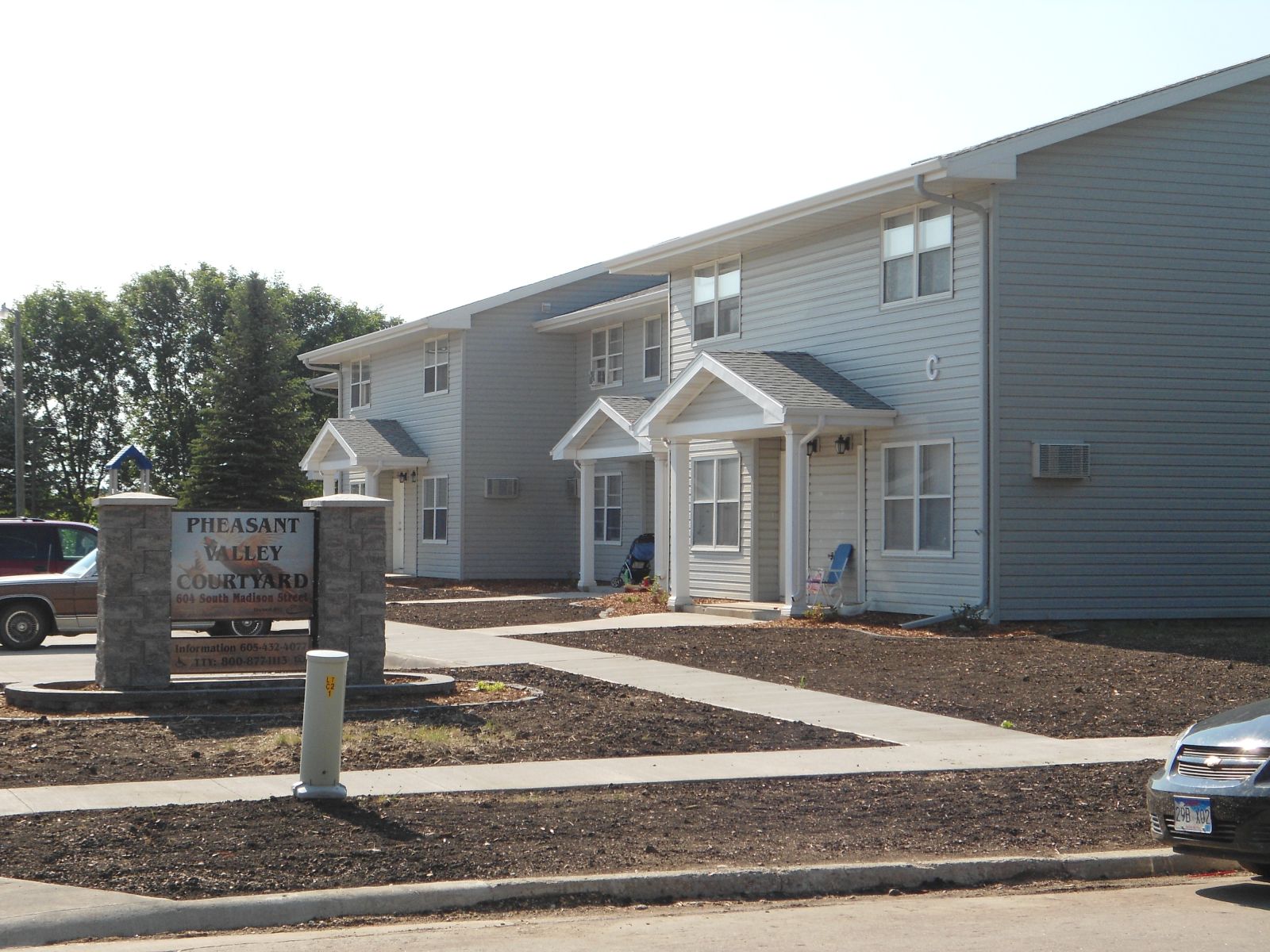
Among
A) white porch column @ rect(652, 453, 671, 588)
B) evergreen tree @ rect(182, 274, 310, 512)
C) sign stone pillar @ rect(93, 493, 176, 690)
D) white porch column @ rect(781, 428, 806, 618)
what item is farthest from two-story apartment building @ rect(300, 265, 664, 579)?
sign stone pillar @ rect(93, 493, 176, 690)

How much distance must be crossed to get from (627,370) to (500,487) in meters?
4.35

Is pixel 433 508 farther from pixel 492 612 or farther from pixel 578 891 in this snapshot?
pixel 578 891

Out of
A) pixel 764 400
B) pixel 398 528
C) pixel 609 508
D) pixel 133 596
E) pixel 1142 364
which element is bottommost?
pixel 133 596

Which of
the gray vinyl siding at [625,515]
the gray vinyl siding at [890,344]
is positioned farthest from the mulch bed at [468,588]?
the gray vinyl siding at [890,344]

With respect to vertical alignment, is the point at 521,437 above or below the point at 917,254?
below

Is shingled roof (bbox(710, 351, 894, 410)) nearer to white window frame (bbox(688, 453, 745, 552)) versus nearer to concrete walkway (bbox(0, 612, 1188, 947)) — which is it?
white window frame (bbox(688, 453, 745, 552))

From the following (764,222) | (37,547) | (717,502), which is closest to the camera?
(37,547)

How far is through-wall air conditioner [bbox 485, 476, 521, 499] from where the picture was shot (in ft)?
119

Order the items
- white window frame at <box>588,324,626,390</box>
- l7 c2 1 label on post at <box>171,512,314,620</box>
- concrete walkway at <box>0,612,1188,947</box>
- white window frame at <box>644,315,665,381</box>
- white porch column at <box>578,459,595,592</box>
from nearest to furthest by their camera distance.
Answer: concrete walkway at <box>0,612,1188,947</box>, l7 c2 1 label on post at <box>171,512,314,620</box>, white porch column at <box>578,459,595,592</box>, white window frame at <box>644,315,665,381</box>, white window frame at <box>588,324,626,390</box>

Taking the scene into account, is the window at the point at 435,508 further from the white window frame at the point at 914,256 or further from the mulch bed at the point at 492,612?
the white window frame at the point at 914,256

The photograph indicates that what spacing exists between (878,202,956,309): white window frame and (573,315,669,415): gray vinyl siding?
31.4ft

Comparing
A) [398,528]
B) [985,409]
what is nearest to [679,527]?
[985,409]

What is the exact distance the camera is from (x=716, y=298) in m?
27.2

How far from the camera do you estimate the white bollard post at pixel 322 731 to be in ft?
30.6
